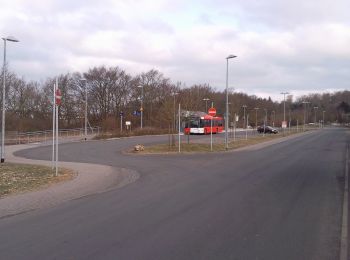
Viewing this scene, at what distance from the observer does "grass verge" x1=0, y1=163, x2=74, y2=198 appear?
14289mm

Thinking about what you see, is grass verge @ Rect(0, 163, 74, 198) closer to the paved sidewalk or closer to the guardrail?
the paved sidewalk

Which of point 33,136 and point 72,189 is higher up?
point 33,136

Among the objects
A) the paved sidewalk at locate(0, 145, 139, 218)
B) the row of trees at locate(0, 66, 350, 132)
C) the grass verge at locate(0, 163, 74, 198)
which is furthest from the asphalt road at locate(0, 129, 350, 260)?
the row of trees at locate(0, 66, 350, 132)

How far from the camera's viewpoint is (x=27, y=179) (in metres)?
16.6

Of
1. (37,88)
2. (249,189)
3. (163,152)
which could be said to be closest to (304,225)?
(249,189)

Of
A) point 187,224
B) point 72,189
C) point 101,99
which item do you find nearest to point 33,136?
point 101,99

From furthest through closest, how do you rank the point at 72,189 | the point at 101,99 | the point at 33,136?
the point at 101,99 < the point at 33,136 < the point at 72,189

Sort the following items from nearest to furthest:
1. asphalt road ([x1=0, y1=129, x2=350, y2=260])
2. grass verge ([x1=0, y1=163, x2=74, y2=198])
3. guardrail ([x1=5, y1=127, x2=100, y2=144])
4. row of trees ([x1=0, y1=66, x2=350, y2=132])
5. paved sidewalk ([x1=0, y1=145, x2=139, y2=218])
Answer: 1. asphalt road ([x1=0, y1=129, x2=350, y2=260])
2. paved sidewalk ([x1=0, y1=145, x2=139, y2=218])
3. grass verge ([x1=0, y1=163, x2=74, y2=198])
4. guardrail ([x1=5, y1=127, x2=100, y2=144])
5. row of trees ([x1=0, y1=66, x2=350, y2=132])

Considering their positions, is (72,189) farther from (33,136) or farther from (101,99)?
(101,99)

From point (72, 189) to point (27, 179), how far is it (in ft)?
10.5

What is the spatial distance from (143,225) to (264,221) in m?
2.25

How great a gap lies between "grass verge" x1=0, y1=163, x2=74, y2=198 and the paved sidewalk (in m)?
0.46

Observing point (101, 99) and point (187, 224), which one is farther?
point (101, 99)

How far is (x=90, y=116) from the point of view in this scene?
89.8m
